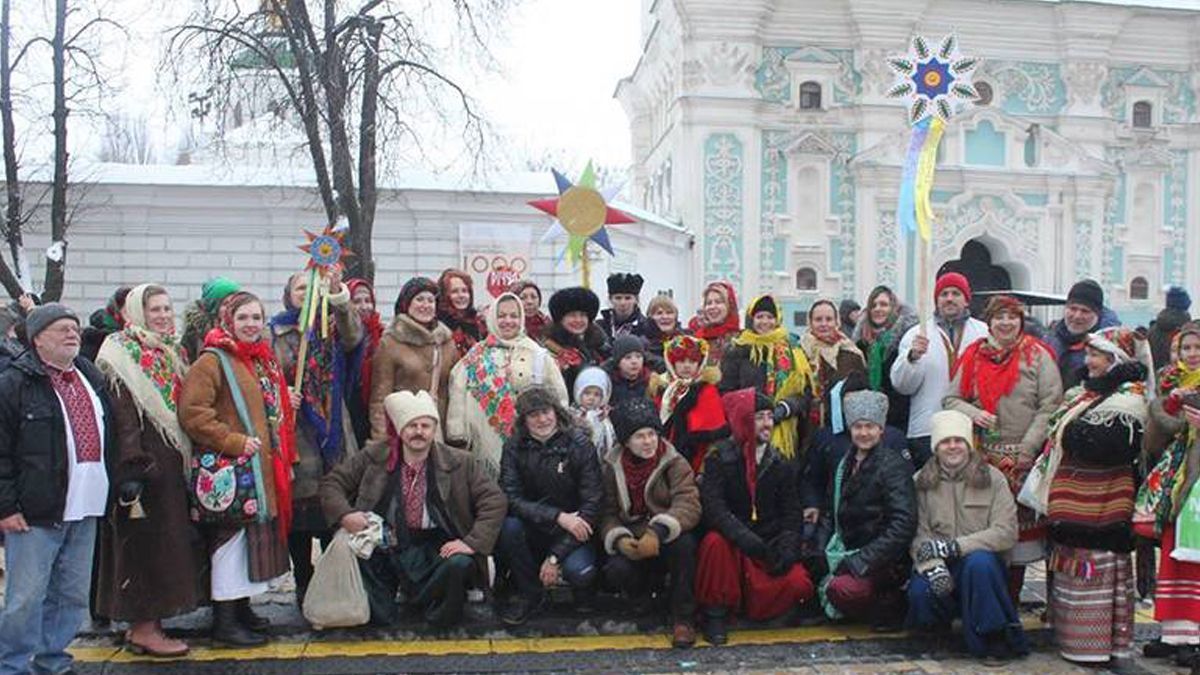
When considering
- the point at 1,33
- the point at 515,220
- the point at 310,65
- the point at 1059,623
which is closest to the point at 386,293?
the point at 515,220

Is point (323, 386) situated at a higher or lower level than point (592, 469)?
higher

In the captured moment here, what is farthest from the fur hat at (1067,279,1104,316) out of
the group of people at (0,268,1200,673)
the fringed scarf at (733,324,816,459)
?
the fringed scarf at (733,324,816,459)

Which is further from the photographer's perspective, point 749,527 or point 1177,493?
point 749,527

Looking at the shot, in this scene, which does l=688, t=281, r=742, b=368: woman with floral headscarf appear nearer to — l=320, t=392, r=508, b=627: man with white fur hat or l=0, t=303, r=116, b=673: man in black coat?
l=320, t=392, r=508, b=627: man with white fur hat

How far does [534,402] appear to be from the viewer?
5629 millimetres

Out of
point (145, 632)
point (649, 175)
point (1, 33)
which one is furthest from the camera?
point (649, 175)

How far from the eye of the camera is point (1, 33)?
13.9 m

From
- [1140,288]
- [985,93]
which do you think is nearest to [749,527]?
[985,93]

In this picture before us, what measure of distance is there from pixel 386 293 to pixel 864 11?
14979mm

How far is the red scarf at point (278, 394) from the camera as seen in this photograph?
5180mm

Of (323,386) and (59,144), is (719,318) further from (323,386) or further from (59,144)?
(59,144)

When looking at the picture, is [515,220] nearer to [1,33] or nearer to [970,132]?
[1,33]

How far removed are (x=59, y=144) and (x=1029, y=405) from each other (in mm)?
13357

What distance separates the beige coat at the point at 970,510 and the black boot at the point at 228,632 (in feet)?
11.6
